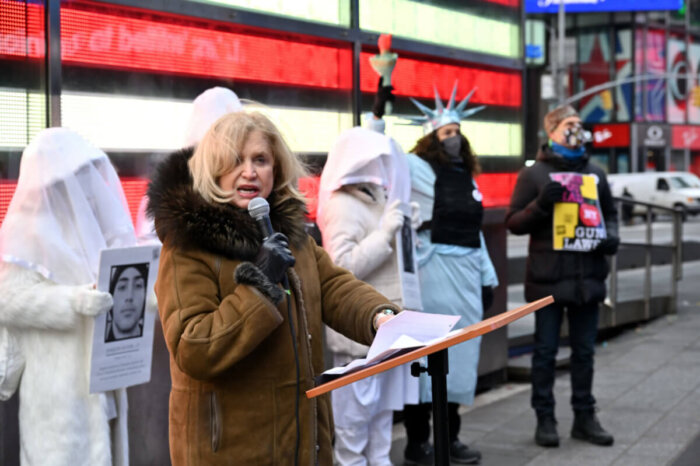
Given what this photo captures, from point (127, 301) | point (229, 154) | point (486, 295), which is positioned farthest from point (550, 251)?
point (229, 154)

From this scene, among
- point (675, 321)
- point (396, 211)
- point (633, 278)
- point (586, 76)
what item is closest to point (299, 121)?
point (396, 211)

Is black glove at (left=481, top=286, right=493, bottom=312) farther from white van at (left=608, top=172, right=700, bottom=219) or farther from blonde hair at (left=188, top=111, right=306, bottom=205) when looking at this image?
white van at (left=608, top=172, right=700, bottom=219)

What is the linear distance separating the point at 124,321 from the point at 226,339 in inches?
57.2

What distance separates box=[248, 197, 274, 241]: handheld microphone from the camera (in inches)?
115

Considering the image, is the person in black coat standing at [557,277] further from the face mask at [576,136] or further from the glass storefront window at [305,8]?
the glass storefront window at [305,8]

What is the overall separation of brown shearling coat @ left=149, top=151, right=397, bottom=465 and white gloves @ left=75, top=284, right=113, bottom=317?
0.97 meters

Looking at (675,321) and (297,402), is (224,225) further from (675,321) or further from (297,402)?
(675,321)

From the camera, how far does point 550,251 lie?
21.0 feet

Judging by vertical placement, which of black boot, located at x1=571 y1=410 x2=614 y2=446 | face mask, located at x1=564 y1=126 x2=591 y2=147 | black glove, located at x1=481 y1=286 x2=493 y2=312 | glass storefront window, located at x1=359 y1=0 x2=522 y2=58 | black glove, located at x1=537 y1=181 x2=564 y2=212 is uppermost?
glass storefront window, located at x1=359 y1=0 x2=522 y2=58

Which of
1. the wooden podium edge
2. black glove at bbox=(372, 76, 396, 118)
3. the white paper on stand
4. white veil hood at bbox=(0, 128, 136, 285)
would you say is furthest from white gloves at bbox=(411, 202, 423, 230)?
the wooden podium edge

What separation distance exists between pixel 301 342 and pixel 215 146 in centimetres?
62

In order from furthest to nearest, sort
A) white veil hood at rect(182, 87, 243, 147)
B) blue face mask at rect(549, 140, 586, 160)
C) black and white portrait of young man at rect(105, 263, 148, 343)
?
blue face mask at rect(549, 140, 586, 160), white veil hood at rect(182, 87, 243, 147), black and white portrait of young man at rect(105, 263, 148, 343)

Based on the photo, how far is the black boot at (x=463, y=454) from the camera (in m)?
5.97

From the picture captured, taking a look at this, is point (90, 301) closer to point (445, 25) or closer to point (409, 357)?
point (409, 357)
